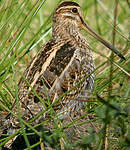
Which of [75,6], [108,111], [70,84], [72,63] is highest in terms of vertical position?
[75,6]

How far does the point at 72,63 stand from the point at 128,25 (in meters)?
2.50

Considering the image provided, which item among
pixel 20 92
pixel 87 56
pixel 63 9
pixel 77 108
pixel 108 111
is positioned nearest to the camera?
pixel 108 111

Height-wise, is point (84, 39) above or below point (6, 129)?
above

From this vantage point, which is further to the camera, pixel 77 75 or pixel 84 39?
pixel 84 39

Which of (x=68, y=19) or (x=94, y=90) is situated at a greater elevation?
(x=68, y=19)

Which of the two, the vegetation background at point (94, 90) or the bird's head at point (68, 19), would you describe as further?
the bird's head at point (68, 19)

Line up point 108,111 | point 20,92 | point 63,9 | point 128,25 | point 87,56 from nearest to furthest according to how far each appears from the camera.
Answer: point 108,111, point 20,92, point 87,56, point 63,9, point 128,25

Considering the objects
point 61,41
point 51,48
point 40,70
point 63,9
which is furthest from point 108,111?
point 63,9

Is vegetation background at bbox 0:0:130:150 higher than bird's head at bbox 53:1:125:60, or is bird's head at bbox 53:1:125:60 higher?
bird's head at bbox 53:1:125:60

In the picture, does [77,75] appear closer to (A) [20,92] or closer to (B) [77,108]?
(B) [77,108]

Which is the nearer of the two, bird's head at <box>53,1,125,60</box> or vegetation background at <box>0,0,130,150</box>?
vegetation background at <box>0,0,130,150</box>

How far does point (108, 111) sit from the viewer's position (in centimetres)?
164

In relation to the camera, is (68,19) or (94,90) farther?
(68,19)

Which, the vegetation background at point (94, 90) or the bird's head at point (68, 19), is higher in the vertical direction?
the bird's head at point (68, 19)
